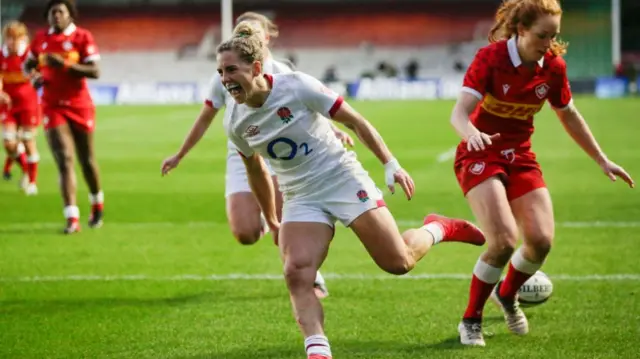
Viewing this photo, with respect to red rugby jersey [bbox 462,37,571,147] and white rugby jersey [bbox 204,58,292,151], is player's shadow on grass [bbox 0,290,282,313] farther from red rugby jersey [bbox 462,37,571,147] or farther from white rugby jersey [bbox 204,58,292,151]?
red rugby jersey [bbox 462,37,571,147]

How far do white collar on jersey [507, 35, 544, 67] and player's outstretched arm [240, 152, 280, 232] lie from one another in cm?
171

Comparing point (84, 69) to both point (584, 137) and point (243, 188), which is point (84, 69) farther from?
point (584, 137)

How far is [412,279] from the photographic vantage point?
Answer: 33.0 feet

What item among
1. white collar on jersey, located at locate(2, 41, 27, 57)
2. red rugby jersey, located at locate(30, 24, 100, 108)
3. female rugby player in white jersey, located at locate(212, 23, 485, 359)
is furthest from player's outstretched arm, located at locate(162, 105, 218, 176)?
white collar on jersey, located at locate(2, 41, 27, 57)

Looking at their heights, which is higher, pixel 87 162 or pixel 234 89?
pixel 234 89

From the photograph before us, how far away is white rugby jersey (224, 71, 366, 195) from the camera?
6746 millimetres

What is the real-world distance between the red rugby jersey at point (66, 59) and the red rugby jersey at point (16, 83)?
4.78m

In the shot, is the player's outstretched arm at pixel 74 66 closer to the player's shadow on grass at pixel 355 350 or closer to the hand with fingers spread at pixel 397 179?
the player's shadow on grass at pixel 355 350

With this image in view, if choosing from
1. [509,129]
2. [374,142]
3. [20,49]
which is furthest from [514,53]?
[20,49]

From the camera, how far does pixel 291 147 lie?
22.5 ft

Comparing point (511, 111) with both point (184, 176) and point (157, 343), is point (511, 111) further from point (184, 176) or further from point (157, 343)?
point (184, 176)

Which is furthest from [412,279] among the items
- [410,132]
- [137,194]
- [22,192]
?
[410,132]

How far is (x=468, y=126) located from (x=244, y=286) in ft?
10.8

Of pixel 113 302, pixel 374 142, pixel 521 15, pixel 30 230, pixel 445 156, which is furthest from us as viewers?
pixel 445 156
